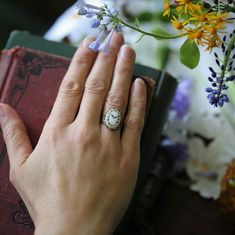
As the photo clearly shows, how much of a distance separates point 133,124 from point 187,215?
32cm

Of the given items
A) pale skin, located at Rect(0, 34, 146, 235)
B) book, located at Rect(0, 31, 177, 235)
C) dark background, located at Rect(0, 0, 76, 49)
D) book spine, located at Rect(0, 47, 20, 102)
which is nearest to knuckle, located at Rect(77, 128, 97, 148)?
pale skin, located at Rect(0, 34, 146, 235)

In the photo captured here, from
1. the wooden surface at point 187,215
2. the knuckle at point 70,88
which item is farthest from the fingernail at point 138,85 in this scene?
the wooden surface at point 187,215

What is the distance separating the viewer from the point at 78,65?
0.70 metres

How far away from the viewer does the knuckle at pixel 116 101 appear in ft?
2.12

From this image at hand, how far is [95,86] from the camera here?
0.66m

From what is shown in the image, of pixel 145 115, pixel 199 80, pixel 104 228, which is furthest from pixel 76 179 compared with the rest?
pixel 199 80

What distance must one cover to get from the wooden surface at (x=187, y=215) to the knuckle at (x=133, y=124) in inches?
10.9

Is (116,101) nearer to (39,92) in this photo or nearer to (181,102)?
(39,92)

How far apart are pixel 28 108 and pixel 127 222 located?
295mm

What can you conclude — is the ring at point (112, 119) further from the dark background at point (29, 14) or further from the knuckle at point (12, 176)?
the dark background at point (29, 14)

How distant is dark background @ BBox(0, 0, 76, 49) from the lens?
160 cm

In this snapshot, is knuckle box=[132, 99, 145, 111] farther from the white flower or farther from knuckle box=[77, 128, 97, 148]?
the white flower

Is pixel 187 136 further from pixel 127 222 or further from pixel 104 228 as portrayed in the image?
pixel 104 228

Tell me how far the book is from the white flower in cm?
18
